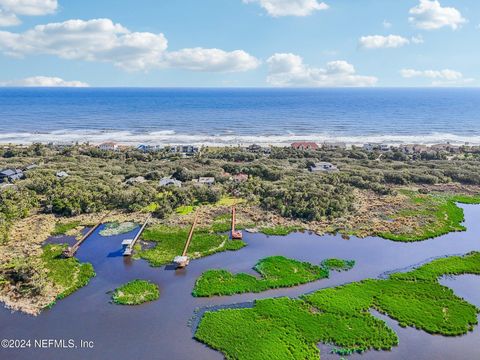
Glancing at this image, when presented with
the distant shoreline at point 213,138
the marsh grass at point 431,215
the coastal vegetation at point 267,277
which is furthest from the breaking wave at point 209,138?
the coastal vegetation at point 267,277

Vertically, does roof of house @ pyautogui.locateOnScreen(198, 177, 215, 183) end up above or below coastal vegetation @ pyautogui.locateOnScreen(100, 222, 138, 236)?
above

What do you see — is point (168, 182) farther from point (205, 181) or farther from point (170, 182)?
point (205, 181)

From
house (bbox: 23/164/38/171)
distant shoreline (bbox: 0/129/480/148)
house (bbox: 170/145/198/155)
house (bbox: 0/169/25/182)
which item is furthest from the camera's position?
distant shoreline (bbox: 0/129/480/148)

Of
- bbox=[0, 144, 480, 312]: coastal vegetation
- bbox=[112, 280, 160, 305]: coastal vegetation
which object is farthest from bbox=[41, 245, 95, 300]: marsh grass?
bbox=[112, 280, 160, 305]: coastal vegetation

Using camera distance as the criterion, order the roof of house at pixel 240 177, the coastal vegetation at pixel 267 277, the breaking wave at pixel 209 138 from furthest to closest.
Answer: the breaking wave at pixel 209 138, the roof of house at pixel 240 177, the coastal vegetation at pixel 267 277

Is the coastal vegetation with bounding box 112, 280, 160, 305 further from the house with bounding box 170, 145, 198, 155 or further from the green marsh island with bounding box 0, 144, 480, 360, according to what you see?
the house with bounding box 170, 145, 198, 155

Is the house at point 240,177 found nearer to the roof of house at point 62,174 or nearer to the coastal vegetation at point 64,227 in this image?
the coastal vegetation at point 64,227

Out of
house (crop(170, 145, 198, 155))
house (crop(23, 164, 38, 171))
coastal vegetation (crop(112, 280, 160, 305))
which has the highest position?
house (crop(170, 145, 198, 155))

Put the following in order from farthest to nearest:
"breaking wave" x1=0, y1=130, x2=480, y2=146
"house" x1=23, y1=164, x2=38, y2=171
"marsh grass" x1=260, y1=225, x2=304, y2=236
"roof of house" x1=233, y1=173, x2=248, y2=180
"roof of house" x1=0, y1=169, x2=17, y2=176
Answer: "breaking wave" x1=0, y1=130, x2=480, y2=146
"house" x1=23, y1=164, x2=38, y2=171
"roof of house" x1=233, y1=173, x2=248, y2=180
"roof of house" x1=0, y1=169, x2=17, y2=176
"marsh grass" x1=260, y1=225, x2=304, y2=236
